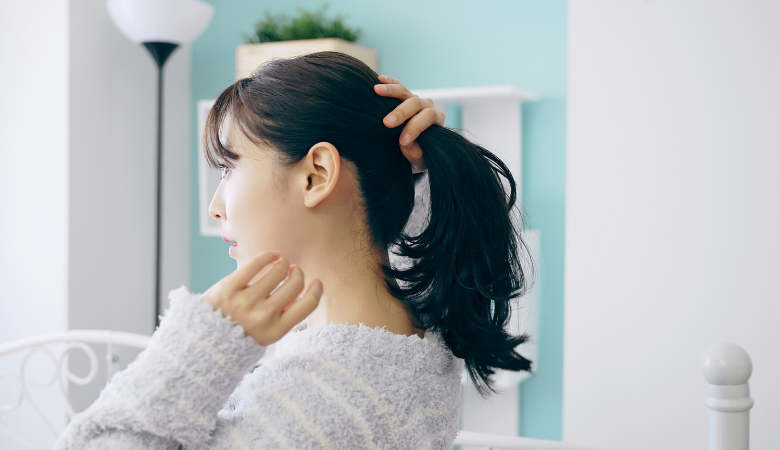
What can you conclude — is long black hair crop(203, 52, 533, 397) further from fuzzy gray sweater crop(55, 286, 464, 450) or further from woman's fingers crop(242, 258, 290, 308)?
woman's fingers crop(242, 258, 290, 308)

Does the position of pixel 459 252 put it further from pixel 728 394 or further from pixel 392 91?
pixel 728 394

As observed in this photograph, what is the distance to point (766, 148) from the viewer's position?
1.15m

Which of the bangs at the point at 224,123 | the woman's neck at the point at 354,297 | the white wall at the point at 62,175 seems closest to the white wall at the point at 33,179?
the white wall at the point at 62,175

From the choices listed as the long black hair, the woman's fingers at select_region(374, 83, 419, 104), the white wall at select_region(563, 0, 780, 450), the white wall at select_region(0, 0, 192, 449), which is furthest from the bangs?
the white wall at select_region(0, 0, 192, 449)

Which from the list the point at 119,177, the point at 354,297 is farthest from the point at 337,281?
the point at 119,177

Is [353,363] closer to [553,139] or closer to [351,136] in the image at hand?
[351,136]

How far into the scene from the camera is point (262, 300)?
1.66ft

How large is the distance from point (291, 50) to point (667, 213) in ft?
3.81

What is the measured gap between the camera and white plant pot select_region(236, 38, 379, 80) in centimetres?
186

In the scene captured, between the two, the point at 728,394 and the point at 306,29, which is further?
the point at 306,29

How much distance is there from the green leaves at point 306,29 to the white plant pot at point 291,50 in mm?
27

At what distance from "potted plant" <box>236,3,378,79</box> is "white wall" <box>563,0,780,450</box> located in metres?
0.78

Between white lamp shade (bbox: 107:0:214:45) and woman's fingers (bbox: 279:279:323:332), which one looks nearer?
woman's fingers (bbox: 279:279:323:332)

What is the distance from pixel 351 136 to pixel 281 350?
0.22 meters
